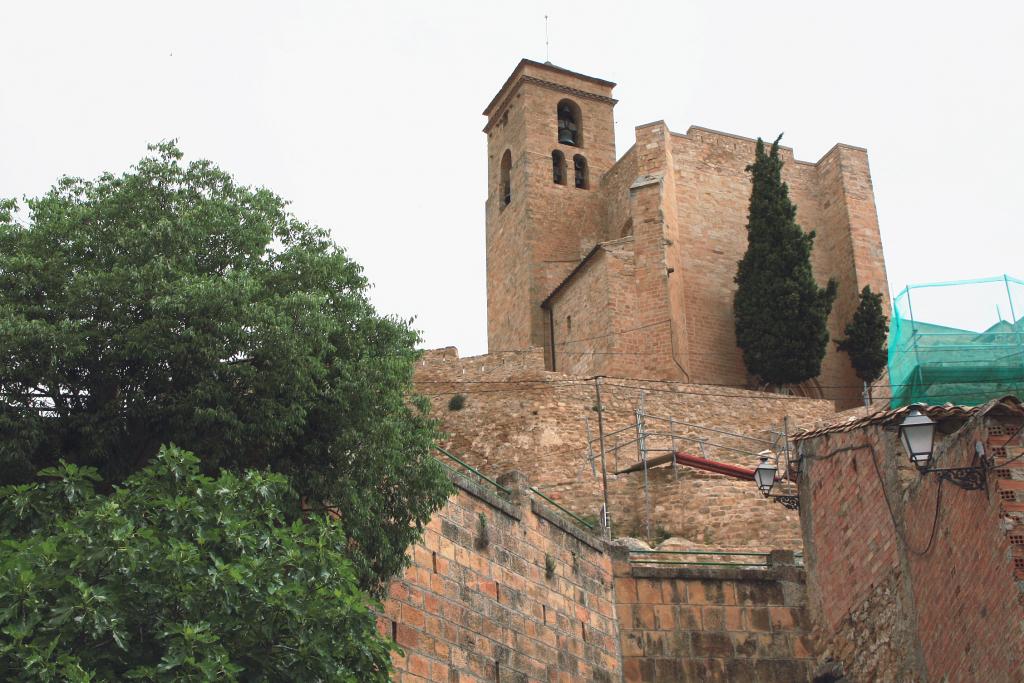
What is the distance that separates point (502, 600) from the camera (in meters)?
15.2

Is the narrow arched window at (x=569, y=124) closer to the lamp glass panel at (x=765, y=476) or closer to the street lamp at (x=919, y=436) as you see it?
the lamp glass panel at (x=765, y=476)

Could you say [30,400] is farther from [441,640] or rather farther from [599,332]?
[599,332]

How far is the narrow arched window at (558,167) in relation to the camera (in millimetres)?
36781

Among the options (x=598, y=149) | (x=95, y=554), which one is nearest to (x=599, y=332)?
(x=598, y=149)

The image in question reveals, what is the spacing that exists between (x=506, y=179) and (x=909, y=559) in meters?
25.7

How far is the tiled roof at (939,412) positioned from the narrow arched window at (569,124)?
21664mm

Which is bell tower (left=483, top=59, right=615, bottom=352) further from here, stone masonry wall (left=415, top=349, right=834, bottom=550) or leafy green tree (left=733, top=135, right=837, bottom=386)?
stone masonry wall (left=415, top=349, right=834, bottom=550)

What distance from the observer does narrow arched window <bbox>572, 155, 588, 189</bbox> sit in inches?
1457

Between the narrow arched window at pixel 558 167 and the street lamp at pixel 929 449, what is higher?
the narrow arched window at pixel 558 167

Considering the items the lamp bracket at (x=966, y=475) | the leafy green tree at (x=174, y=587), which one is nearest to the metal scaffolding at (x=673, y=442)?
the lamp bracket at (x=966, y=475)

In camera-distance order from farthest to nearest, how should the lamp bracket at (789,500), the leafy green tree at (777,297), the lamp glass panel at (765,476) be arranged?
the leafy green tree at (777,297)
the lamp bracket at (789,500)
the lamp glass panel at (765,476)

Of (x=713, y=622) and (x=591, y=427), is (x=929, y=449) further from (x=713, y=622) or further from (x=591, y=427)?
(x=591, y=427)

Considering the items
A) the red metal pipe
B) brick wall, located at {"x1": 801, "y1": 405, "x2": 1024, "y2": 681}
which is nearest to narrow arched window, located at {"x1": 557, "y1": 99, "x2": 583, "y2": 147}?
the red metal pipe

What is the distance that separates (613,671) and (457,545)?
343 centimetres
